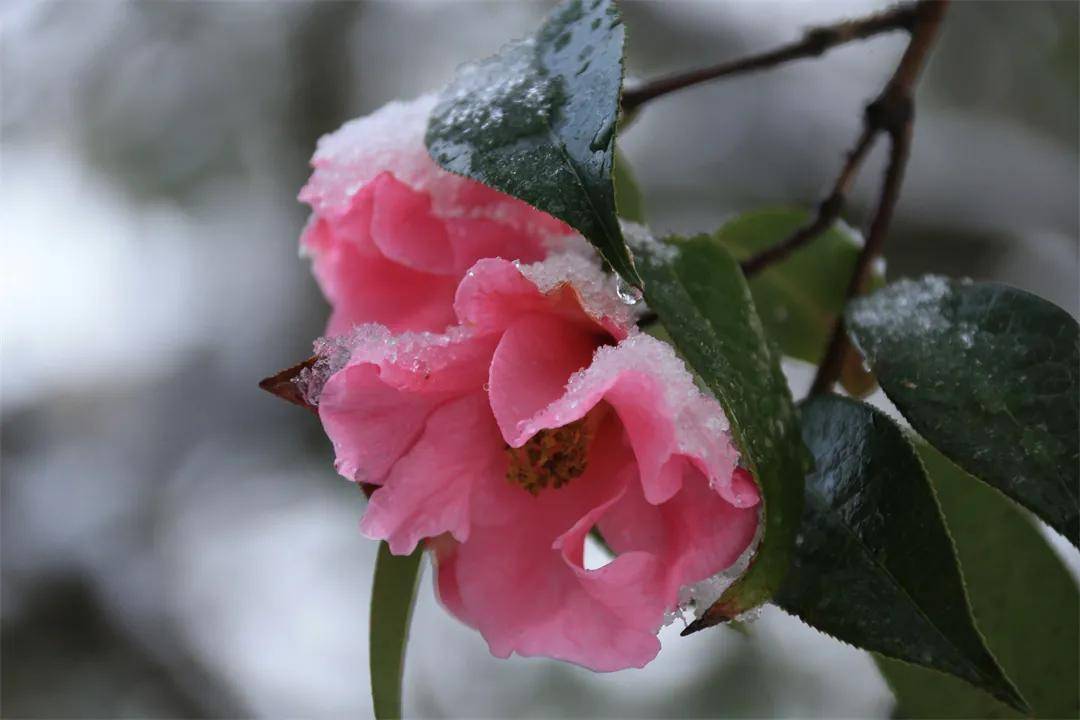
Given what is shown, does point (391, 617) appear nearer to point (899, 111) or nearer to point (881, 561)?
point (881, 561)

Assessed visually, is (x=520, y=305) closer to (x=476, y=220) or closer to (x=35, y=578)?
(x=476, y=220)

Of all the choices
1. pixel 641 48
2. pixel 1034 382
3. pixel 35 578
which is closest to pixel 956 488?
pixel 1034 382

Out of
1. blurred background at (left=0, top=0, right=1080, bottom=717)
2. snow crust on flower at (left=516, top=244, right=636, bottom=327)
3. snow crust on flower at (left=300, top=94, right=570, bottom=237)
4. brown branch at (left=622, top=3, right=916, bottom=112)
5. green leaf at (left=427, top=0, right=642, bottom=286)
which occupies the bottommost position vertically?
blurred background at (left=0, top=0, right=1080, bottom=717)

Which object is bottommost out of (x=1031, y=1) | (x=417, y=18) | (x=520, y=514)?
(x=1031, y=1)

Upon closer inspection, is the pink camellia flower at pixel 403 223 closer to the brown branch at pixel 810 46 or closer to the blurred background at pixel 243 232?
the brown branch at pixel 810 46

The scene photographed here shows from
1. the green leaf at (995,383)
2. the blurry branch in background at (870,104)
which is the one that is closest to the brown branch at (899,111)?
the blurry branch in background at (870,104)

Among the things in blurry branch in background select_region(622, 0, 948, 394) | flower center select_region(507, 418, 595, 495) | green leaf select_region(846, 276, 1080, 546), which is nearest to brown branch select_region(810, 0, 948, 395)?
blurry branch in background select_region(622, 0, 948, 394)

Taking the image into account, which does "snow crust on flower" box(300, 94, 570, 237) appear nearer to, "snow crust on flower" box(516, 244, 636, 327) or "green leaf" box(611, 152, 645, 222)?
"snow crust on flower" box(516, 244, 636, 327)
